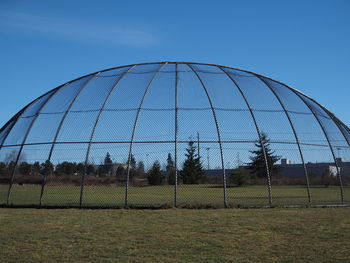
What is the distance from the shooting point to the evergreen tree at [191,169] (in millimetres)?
12320

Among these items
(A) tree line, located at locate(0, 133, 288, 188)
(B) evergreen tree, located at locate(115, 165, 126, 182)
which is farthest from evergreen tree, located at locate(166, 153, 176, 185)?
(B) evergreen tree, located at locate(115, 165, 126, 182)

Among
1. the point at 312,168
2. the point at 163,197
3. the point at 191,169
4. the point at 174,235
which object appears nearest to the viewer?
the point at 174,235

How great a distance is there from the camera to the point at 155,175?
13.4 m

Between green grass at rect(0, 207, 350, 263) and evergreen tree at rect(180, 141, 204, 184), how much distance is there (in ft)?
5.30

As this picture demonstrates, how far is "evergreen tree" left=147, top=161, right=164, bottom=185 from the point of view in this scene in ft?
42.1

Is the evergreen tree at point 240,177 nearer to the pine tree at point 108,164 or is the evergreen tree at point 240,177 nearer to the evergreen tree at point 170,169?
the evergreen tree at point 170,169

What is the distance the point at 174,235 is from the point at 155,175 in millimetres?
5710

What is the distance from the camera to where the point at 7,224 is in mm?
9188

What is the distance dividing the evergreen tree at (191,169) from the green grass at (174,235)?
1.62 m

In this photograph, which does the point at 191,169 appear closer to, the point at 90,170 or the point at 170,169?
the point at 170,169

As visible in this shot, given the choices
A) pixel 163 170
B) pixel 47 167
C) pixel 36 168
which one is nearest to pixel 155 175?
pixel 163 170

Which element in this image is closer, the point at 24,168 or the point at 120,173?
the point at 120,173

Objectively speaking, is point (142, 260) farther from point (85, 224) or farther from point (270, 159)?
point (270, 159)

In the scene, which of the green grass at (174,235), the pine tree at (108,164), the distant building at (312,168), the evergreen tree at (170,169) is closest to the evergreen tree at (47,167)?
the green grass at (174,235)
